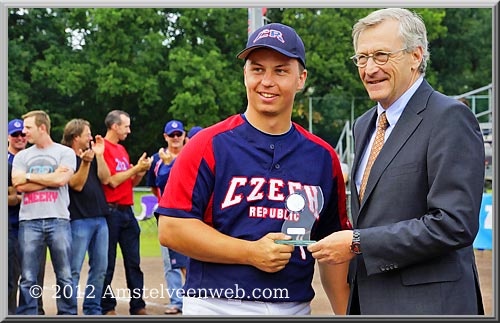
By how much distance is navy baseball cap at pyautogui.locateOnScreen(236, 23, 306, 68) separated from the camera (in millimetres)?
3139

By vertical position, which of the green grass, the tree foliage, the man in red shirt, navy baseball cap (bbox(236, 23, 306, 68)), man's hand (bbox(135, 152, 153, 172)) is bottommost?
the green grass

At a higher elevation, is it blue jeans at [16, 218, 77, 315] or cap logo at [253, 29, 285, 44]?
cap logo at [253, 29, 285, 44]

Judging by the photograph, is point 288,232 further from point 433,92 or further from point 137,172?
point 137,172

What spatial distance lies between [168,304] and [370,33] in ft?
20.1

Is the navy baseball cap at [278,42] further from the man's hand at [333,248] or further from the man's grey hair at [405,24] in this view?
the man's hand at [333,248]

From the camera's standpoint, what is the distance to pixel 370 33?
3111mm

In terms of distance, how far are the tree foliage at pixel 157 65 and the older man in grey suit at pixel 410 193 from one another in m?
27.4

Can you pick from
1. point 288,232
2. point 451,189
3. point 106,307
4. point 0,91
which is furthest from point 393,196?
point 106,307

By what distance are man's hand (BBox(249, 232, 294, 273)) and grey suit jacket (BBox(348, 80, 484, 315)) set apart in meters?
0.32

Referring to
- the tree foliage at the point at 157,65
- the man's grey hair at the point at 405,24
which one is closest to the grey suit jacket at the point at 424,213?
the man's grey hair at the point at 405,24

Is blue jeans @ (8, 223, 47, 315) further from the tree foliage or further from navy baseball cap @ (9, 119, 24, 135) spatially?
the tree foliage

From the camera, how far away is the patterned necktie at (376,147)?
10.4ft

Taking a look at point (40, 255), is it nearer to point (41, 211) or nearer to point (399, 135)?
point (41, 211)

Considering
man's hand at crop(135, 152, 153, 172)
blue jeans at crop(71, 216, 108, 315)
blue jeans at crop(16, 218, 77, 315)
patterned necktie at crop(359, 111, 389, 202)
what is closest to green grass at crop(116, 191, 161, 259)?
man's hand at crop(135, 152, 153, 172)
